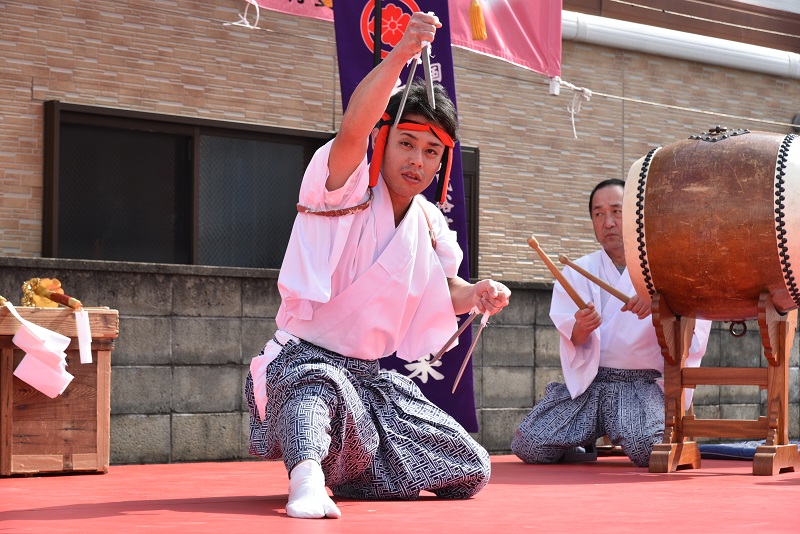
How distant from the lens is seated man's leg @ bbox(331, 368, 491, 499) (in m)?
3.48

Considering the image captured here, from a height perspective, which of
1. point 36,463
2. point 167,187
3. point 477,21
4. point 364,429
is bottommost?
point 36,463

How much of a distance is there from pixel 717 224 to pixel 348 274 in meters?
1.79

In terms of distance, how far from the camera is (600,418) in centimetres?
529

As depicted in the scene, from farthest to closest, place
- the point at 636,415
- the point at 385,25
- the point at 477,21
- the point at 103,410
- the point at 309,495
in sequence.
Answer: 1. the point at 636,415
2. the point at 385,25
3. the point at 103,410
4. the point at 477,21
5. the point at 309,495

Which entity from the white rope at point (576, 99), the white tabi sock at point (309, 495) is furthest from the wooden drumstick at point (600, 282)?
the white tabi sock at point (309, 495)

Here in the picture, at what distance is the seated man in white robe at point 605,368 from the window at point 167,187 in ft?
5.59

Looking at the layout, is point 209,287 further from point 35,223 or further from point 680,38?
point 680,38

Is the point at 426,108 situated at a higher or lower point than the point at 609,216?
higher

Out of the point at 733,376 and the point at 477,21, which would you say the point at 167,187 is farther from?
the point at 733,376

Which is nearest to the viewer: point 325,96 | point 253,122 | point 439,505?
point 439,505

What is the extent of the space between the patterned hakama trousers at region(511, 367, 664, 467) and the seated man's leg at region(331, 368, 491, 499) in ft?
5.40

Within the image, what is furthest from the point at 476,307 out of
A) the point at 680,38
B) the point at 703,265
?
the point at 680,38

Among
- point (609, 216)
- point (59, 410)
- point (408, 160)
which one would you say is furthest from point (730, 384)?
point (59, 410)

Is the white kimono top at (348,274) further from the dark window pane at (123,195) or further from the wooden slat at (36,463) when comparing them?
the dark window pane at (123,195)
